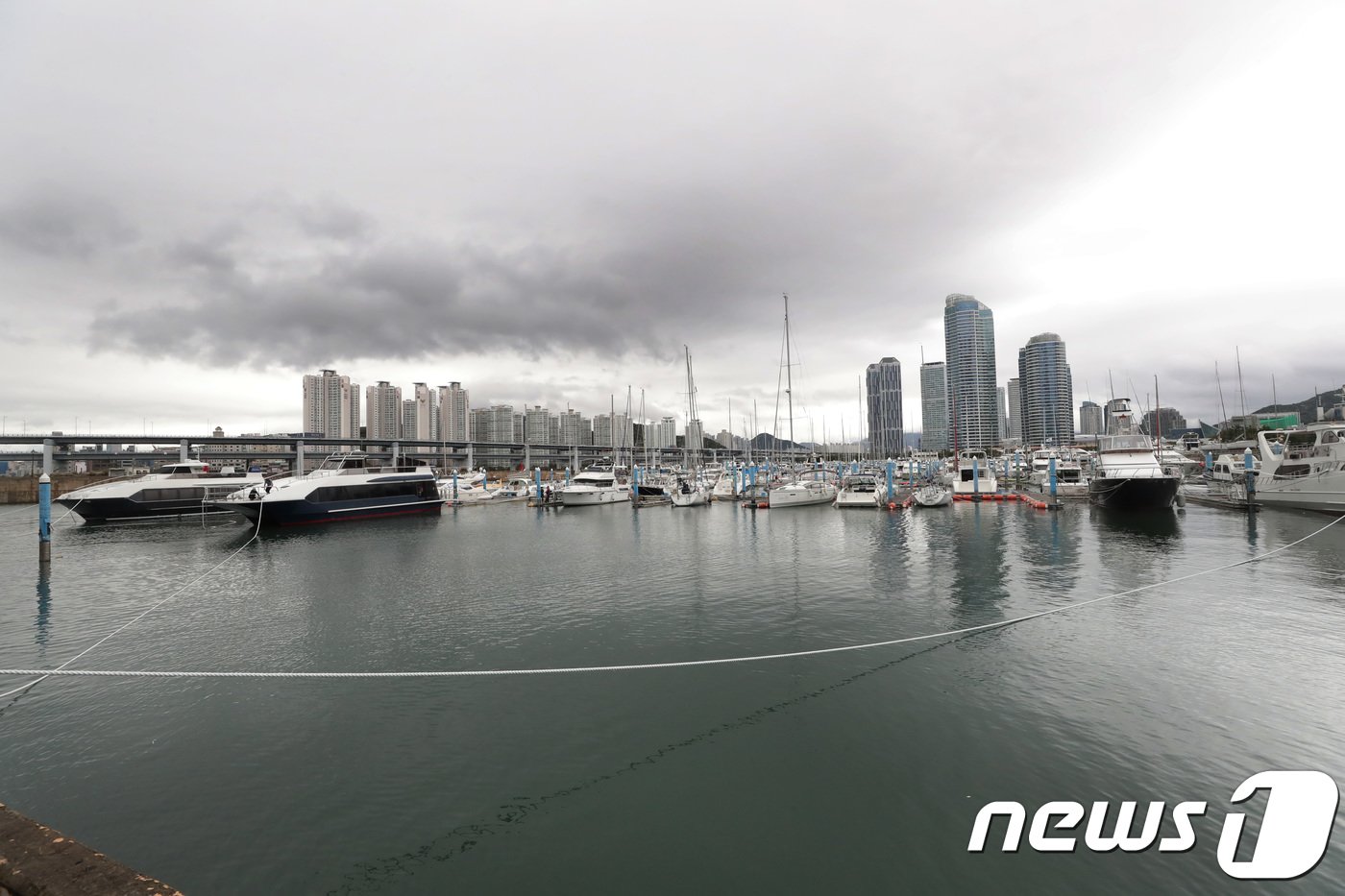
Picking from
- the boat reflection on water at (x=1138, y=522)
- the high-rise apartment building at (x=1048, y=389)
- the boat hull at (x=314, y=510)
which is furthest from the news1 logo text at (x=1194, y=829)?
the high-rise apartment building at (x=1048, y=389)

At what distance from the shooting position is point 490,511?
57625 millimetres

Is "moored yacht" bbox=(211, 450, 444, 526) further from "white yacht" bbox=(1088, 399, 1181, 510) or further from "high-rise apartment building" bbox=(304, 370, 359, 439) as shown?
"high-rise apartment building" bbox=(304, 370, 359, 439)

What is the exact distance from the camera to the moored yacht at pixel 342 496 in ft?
132

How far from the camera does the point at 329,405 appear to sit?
184250mm

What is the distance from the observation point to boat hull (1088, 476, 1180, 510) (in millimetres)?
39406

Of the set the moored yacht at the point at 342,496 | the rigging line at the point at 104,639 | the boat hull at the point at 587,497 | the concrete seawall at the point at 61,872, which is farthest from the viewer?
the boat hull at the point at 587,497

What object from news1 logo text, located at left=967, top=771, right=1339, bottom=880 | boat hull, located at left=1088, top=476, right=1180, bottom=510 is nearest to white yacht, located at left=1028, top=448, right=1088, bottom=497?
boat hull, located at left=1088, top=476, right=1180, bottom=510

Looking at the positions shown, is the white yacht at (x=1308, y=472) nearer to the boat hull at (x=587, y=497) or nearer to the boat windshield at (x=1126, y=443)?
the boat windshield at (x=1126, y=443)

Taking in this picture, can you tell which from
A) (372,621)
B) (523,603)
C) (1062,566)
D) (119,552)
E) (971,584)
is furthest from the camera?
(119,552)

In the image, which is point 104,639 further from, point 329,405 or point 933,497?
point 329,405

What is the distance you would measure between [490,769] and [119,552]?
116ft

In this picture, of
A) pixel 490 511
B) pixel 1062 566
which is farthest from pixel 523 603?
pixel 490 511

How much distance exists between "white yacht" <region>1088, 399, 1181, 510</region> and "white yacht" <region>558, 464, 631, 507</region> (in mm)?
47093

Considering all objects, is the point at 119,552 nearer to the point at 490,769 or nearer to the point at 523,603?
the point at 523,603
